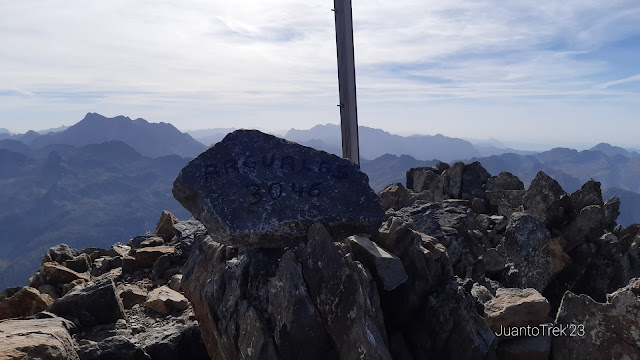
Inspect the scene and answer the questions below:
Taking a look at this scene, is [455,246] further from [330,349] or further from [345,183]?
[330,349]

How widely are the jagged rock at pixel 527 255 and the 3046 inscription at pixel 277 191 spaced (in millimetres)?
6340

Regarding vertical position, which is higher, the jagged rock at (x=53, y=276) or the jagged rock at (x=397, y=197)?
the jagged rock at (x=397, y=197)

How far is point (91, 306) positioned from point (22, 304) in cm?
192

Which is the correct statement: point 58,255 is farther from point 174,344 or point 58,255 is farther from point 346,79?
point 346,79

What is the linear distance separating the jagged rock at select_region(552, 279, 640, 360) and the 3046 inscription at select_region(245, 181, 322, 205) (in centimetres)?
456

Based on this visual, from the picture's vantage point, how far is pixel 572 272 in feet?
40.8

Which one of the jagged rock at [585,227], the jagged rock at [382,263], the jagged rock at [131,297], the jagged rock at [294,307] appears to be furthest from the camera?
the jagged rock at [585,227]

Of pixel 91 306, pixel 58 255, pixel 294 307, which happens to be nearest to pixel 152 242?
pixel 58 255

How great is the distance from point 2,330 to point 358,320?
5.23 metres

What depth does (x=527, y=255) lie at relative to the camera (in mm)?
11516

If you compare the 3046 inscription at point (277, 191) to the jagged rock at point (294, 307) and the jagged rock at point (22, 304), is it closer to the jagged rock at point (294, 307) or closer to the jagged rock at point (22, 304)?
the jagged rock at point (294, 307)

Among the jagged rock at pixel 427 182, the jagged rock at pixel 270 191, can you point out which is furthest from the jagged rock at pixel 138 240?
the jagged rock at pixel 427 182

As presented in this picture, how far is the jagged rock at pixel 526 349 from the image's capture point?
6535 mm

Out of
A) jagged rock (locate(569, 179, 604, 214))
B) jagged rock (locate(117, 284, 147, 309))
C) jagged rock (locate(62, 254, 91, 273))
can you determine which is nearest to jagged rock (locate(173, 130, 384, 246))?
jagged rock (locate(117, 284, 147, 309))
